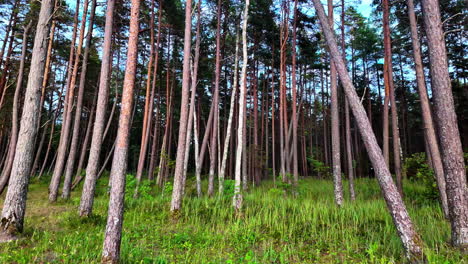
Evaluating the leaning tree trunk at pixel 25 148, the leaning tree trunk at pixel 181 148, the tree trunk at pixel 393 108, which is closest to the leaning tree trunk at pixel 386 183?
the leaning tree trunk at pixel 181 148

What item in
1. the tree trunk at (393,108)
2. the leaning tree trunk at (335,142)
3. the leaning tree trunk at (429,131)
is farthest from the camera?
the tree trunk at (393,108)

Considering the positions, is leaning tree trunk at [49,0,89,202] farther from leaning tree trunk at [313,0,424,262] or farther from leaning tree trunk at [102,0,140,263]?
leaning tree trunk at [313,0,424,262]

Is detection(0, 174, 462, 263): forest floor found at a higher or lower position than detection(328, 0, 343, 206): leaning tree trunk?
lower

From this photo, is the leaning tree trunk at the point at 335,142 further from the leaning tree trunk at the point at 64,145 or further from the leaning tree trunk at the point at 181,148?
the leaning tree trunk at the point at 64,145

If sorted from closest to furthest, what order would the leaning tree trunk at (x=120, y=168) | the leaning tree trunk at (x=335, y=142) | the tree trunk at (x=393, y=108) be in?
the leaning tree trunk at (x=120, y=168) < the leaning tree trunk at (x=335, y=142) < the tree trunk at (x=393, y=108)

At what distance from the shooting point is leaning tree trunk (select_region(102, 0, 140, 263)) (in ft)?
13.6

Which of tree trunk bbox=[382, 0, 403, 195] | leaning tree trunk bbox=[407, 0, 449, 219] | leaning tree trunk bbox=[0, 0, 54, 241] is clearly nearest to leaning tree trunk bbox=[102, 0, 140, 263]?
leaning tree trunk bbox=[0, 0, 54, 241]

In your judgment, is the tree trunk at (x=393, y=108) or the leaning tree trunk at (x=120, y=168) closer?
the leaning tree trunk at (x=120, y=168)

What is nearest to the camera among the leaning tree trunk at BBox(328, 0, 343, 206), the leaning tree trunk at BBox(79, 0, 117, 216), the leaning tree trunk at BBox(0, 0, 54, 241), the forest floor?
the forest floor

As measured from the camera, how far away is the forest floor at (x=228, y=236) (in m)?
4.52

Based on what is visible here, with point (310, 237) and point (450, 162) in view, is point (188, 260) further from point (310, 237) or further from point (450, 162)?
point (450, 162)

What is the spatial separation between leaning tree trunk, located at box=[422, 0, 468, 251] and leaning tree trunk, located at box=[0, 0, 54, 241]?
9272 millimetres

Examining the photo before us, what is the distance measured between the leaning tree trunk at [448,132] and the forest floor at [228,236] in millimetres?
542

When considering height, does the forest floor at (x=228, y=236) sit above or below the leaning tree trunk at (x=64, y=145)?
below
